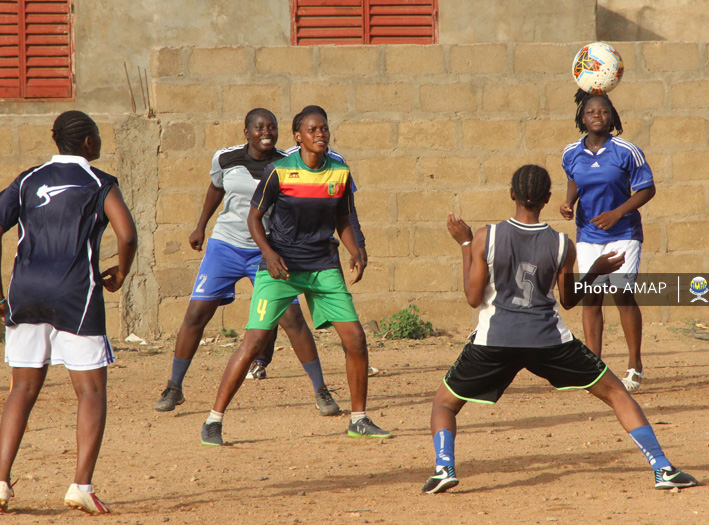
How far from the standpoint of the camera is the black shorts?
4039mm

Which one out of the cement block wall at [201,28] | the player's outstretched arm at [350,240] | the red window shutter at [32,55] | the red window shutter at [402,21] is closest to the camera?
the player's outstretched arm at [350,240]

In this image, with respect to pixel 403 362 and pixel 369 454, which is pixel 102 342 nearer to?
pixel 369 454

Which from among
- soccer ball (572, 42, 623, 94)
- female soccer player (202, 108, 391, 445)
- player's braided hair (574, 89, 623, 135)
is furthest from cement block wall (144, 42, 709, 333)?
female soccer player (202, 108, 391, 445)

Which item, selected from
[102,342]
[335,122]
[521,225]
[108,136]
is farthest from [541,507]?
[108,136]

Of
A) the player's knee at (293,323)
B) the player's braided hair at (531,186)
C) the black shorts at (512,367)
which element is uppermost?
the player's braided hair at (531,186)

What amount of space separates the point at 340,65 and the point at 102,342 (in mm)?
5665

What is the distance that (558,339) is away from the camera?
4020 millimetres

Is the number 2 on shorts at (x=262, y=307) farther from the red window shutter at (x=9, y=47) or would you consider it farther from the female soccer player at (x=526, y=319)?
the red window shutter at (x=9, y=47)

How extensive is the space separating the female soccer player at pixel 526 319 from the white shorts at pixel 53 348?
152cm

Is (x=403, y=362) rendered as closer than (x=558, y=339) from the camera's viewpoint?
No

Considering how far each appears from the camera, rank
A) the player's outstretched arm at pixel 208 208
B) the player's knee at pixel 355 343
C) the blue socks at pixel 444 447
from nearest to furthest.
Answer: the blue socks at pixel 444 447, the player's knee at pixel 355 343, the player's outstretched arm at pixel 208 208

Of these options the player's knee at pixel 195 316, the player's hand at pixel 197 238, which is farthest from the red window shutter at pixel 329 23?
the player's knee at pixel 195 316

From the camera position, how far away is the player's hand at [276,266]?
16.9 feet

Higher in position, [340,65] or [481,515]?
[340,65]
